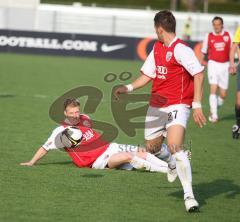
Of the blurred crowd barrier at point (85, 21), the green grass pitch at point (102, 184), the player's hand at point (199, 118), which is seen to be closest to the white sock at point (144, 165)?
the green grass pitch at point (102, 184)

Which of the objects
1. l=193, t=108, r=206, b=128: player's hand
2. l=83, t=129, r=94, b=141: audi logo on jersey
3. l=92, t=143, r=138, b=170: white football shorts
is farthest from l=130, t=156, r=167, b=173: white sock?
l=193, t=108, r=206, b=128: player's hand

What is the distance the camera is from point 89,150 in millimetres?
10156

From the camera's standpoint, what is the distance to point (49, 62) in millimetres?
31594

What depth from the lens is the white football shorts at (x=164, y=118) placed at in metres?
8.25

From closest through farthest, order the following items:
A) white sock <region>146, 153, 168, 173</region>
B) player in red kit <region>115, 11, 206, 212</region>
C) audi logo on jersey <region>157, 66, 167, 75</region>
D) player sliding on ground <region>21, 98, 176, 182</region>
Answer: player in red kit <region>115, 11, 206, 212</region> → audi logo on jersey <region>157, 66, 167, 75</region> → player sliding on ground <region>21, 98, 176, 182</region> → white sock <region>146, 153, 168, 173</region>

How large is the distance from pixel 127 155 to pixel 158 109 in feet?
5.09

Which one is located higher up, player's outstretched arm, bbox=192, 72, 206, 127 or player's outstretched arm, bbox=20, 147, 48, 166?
player's outstretched arm, bbox=192, 72, 206, 127

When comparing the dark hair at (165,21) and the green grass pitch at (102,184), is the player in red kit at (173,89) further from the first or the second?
the green grass pitch at (102,184)

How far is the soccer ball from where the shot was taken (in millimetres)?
9977

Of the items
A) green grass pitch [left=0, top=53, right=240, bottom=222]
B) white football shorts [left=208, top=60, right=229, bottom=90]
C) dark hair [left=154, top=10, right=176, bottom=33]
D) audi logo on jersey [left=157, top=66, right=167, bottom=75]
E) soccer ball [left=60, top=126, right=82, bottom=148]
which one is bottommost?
green grass pitch [left=0, top=53, right=240, bottom=222]

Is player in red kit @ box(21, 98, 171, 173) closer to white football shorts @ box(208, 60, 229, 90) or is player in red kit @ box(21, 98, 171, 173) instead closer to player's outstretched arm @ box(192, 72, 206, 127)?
player's outstretched arm @ box(192, 72, 206, 127)

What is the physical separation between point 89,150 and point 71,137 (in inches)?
13.1

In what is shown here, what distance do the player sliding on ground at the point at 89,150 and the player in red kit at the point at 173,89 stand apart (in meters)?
1.18

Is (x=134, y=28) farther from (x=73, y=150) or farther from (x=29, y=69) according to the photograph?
(x=73, y=150)
